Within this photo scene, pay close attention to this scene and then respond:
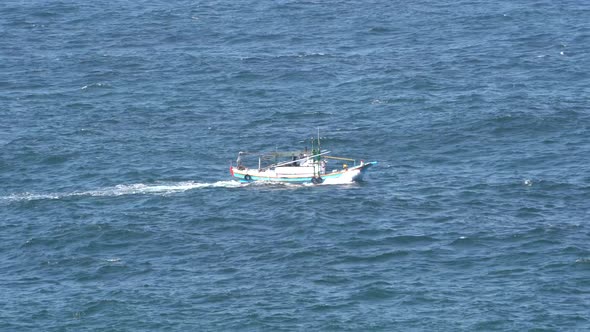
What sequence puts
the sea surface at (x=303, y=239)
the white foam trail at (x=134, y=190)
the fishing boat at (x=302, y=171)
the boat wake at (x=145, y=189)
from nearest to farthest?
the sea surface at (x=303, y=239) → the boat wake at (x=145, y=189) → the white foam trail at (x=134, y=190) → the fishing boat at (x=302, y=171)

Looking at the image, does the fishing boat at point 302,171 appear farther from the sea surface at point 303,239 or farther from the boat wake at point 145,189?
the sea surface at point 303,239

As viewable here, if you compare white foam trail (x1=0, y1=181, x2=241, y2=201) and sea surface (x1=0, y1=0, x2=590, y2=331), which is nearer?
sea surface (x1=0, y1=0, x2=590, y2=331)

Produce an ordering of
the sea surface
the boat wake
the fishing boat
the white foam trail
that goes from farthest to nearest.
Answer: the fishing boat < the white foam trail < the boat wake < the sea surface

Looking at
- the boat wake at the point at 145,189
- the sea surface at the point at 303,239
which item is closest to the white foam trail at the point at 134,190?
the boat wake at the point at 145,189

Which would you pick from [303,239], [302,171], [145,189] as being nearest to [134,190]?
[145,189]

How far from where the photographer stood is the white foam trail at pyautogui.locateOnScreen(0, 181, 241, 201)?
179625 millimetres

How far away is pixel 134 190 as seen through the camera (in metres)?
181

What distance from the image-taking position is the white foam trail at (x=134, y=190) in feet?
589

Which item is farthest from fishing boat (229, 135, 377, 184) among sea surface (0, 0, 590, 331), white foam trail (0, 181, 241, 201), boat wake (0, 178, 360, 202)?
white foam trail (0, 181, 241, 201)

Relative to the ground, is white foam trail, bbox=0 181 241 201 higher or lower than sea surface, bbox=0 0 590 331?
higher

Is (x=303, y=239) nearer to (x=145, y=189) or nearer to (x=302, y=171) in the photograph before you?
(x=302, y=171)

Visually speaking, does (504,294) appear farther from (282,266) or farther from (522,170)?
(522,170)

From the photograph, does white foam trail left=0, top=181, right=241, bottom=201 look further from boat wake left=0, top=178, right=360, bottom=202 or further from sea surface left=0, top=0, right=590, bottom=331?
sea surface left=0, top=0, right=590, bottom=331

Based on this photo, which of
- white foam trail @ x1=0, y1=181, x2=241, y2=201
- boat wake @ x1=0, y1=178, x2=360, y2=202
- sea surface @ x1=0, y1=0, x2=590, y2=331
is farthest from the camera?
white foam trail @ x1=0, y1=181, x2=241, y2=201
